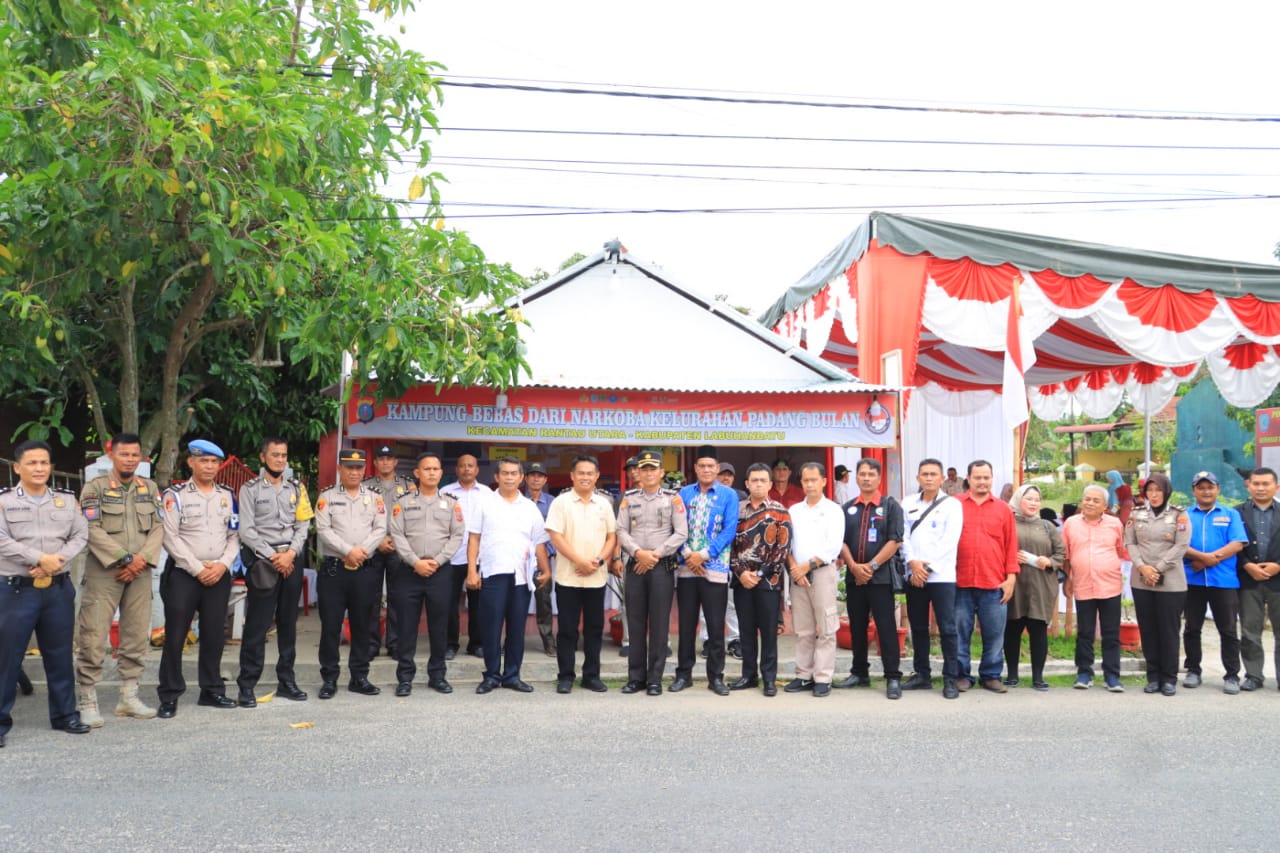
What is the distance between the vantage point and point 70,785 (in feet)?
16.1

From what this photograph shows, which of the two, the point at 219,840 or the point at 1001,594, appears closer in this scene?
the point at 219,840

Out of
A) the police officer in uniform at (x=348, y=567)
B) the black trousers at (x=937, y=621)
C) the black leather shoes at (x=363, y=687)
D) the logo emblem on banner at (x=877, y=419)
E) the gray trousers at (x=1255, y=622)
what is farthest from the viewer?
the logo emblem on banner at (x=877, y=419)

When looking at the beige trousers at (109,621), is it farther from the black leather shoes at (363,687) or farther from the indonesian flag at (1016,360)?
the indonesian flag at (1016,360)

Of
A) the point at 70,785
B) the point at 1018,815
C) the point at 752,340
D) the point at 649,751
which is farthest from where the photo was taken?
the point at 752,340

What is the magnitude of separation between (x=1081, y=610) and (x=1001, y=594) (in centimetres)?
83

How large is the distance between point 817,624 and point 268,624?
3.95 metres

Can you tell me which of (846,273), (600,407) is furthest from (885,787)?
(846,273)

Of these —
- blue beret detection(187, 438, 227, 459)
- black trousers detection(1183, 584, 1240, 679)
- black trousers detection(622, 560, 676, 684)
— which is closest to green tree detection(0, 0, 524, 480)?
blue beret detection(187, 438, 227, 459)

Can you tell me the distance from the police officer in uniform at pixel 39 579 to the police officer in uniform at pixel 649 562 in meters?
3.61

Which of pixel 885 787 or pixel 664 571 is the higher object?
pixel 664 571

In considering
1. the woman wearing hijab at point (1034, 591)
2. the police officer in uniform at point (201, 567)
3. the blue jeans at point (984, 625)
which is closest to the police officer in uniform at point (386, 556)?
the police officer in uniform at point (201, 567)

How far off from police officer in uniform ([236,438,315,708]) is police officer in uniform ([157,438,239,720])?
0.13 metres

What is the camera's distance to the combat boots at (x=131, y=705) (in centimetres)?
643

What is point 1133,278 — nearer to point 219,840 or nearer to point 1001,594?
point 1001,594
